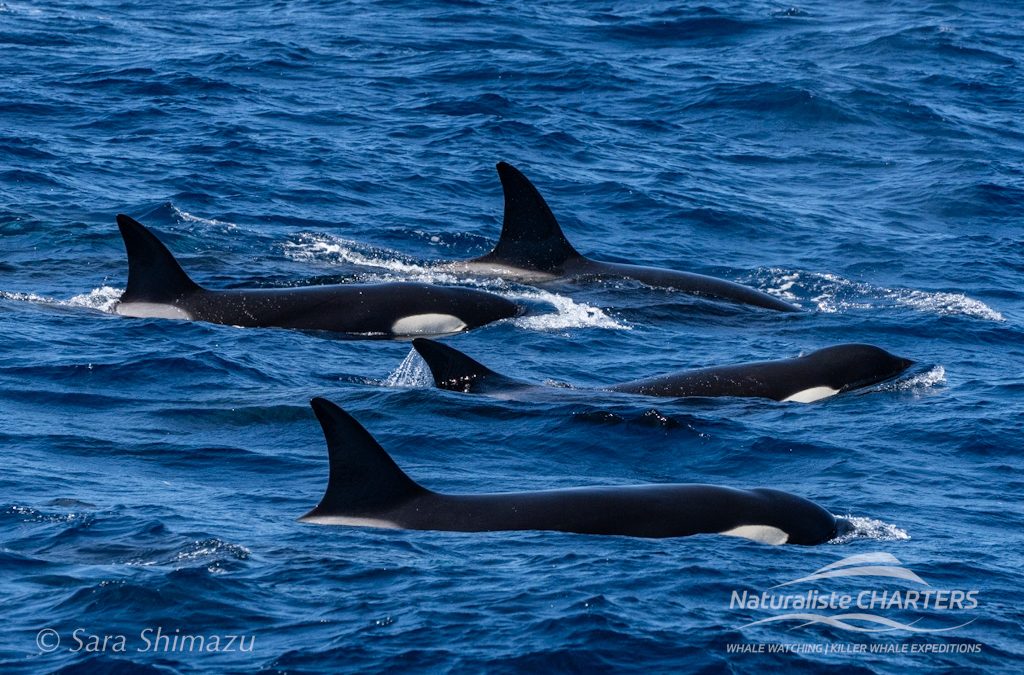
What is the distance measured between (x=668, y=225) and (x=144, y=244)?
32.6 feet

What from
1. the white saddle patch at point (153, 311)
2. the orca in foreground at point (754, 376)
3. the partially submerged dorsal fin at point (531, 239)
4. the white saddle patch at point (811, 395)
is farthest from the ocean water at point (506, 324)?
the partially submerged dorsal fin at point (531, 239)

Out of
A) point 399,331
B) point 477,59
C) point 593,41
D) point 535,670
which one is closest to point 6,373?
point 399,331

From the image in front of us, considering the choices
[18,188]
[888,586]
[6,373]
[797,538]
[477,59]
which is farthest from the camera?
[477,59]

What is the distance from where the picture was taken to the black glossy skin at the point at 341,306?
1956cm

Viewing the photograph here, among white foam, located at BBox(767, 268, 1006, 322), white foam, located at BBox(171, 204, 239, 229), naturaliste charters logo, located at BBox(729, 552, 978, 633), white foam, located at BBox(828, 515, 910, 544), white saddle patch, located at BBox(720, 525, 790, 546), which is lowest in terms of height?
white foam, located at BBox(767, 268, 1006, 322)

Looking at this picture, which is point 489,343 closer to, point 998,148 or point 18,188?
point 18,188

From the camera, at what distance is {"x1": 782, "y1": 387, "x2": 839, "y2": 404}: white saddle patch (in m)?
17.2

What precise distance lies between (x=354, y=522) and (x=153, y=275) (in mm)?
8399

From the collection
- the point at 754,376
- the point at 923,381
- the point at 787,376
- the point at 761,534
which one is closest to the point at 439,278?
the point at 754,376

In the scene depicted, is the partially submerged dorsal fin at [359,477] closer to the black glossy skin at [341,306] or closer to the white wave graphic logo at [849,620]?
the white wave graphic logo at [849,620]

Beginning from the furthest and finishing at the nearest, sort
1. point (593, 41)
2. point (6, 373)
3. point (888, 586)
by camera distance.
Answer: point (593, 41), point (6, 373), point (888, 586)

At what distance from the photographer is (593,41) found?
3775 cm

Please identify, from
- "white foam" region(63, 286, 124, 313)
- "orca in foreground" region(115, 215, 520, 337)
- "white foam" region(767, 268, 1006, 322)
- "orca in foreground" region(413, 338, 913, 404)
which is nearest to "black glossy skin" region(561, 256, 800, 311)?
"white foam" region(767, 268, 1006, 322)

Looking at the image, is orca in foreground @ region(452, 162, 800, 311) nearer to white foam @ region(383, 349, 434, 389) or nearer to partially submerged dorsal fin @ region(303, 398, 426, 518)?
white foam @ region(383, 349, 434, 389)
